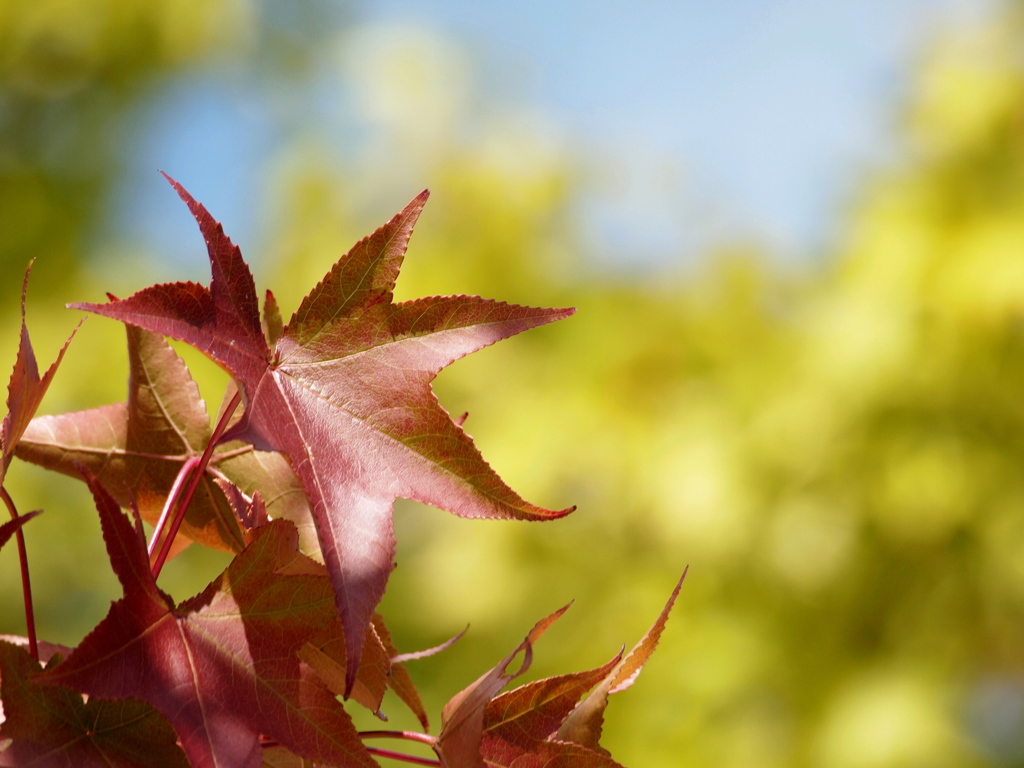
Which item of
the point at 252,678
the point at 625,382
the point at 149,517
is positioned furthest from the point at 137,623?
the point at 625,382

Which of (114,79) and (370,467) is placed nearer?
(370,467)

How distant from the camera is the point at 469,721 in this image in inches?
16.0

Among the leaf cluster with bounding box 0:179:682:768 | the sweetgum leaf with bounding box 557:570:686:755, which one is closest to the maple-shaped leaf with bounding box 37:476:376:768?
the leaf cluster with bounding box 0:179:682:768

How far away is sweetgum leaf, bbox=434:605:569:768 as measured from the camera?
404 mm

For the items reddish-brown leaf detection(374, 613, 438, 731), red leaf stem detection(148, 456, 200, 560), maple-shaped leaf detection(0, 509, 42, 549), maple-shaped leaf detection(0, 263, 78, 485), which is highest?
maple-shaped leaf detection(0, 263, 78, 485)

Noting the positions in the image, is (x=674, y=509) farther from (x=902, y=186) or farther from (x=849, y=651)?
(x=902, y=186)

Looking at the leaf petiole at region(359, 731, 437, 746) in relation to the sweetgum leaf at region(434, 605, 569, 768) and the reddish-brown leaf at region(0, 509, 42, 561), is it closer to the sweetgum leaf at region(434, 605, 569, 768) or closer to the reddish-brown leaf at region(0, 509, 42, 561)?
the sweetgum leaf at region(434, 605, 569, 768)

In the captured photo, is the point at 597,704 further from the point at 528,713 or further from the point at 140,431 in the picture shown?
the point at 140,431

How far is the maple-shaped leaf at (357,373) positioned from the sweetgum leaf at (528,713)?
0.09 meters

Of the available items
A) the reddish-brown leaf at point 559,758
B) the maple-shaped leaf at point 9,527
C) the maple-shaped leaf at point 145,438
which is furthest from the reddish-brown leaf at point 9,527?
the reddish-brown leaf at point 559,758

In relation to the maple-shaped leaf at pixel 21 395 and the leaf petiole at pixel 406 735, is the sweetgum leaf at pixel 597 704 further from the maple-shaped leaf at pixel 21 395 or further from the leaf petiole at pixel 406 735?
the maple-shaped leaf at pixel 21 395

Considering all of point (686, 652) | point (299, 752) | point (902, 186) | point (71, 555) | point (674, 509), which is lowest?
point (71, 555)

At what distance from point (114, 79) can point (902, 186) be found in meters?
4.45

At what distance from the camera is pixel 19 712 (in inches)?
14.0
